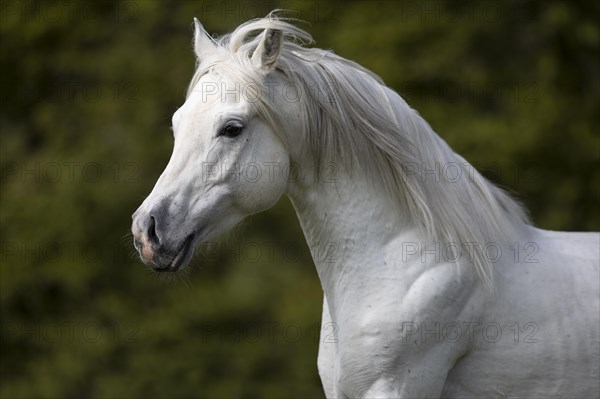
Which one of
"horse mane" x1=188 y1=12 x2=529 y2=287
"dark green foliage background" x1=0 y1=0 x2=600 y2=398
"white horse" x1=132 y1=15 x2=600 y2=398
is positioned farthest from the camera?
"dark green foliage background" x1=0 y1=0 x2=600 y2=398

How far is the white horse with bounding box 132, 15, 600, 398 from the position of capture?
262 centimetres

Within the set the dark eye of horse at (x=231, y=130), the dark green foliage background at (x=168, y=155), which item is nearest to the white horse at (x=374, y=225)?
the dark eye of horse at (x=231, y=130)

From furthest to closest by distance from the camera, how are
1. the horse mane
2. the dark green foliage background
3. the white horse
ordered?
the dark green foliage background, the horse mane, the white horse

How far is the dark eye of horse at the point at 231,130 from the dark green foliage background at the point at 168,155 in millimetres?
4612

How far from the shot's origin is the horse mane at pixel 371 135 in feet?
8.95

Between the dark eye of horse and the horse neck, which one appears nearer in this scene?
the dark eye of horse

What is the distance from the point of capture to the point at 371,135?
277 cm

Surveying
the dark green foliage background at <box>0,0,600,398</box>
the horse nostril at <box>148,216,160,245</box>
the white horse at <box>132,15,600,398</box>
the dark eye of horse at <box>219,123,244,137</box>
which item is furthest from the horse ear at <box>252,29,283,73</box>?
the dark green foliage background at <box>0,0,600,398</box>

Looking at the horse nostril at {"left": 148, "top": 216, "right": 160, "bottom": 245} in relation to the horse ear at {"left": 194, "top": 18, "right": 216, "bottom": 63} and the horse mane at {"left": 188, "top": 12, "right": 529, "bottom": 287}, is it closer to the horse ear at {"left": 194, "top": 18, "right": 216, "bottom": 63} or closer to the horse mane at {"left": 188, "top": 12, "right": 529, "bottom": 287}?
the horse mane at {"left": 188, "top": 12, "right": 529, "bottom": 287}

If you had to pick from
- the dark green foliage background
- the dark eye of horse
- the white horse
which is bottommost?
the dark green foliage background

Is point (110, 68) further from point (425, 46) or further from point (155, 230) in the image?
point (155, 230)

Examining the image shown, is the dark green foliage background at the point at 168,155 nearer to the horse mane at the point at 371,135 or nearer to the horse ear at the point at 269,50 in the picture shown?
the horse mane at the point at 371,135

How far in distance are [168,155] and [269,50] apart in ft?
16.8

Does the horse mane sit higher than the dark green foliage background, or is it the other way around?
the horse mane
